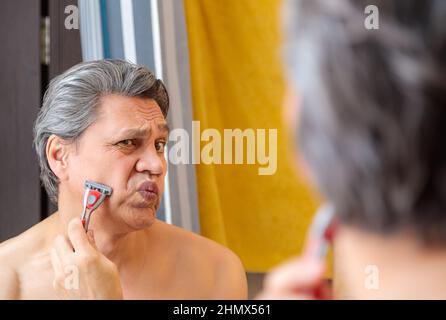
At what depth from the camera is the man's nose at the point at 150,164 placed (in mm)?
1304

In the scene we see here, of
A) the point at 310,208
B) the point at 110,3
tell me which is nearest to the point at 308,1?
the point at 110,3

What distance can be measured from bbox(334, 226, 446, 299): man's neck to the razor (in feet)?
2.44

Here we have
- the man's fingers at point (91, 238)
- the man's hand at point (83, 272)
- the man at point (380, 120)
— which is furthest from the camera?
the man's fingers at point (91, 238)

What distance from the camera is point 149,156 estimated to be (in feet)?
4.30

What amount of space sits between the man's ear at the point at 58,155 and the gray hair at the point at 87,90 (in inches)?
0.5

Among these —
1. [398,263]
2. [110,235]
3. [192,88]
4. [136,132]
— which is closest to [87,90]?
[136,132]

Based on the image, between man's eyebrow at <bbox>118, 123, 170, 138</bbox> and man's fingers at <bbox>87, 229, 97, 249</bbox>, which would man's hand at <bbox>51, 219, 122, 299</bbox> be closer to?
man's fingers at <bbox>87, 229, 97, 249</bbox>

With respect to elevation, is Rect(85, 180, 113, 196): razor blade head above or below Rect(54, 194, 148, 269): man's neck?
above

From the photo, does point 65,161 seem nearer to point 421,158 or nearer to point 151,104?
point 151,104

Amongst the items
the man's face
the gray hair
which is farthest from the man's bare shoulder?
the gray hair

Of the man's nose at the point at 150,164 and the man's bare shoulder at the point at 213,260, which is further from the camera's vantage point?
the man's bare shoulder at the point at 213,260

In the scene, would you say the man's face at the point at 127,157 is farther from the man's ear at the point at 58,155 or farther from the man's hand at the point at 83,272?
the man's hand at the point at 83,272

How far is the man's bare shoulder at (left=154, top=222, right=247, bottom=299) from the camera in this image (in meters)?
1.40

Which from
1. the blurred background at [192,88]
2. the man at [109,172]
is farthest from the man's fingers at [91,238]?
the blurred background at [192,88]
